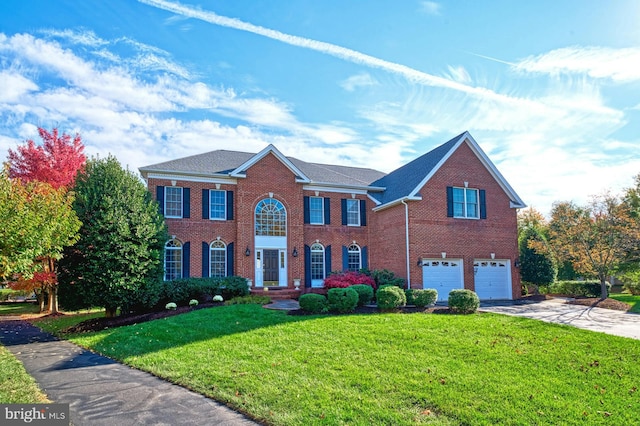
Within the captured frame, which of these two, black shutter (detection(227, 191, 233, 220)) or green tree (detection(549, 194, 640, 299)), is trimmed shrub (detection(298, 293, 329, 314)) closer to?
black shutter (detection(227, 191, 233, 220))

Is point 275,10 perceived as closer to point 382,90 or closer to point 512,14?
point 382,90

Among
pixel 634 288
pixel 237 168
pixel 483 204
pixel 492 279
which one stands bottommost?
pixel 634 288

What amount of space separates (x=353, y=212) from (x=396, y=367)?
16.1 meters

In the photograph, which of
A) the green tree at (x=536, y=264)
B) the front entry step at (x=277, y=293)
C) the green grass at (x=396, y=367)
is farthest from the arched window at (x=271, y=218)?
the green tree at (x=536, y=264)

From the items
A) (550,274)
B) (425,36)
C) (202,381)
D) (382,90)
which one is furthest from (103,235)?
(550,274)

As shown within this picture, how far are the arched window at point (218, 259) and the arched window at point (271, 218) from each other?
1.92m

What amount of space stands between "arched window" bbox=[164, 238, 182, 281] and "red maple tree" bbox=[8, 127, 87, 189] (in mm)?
5232

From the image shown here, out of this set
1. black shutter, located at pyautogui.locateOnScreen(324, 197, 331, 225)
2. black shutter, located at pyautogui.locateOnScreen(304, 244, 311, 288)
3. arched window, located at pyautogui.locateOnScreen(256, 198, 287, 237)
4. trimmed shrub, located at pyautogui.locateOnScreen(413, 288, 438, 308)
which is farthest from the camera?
black shutter, located at pyautogui.locateOnScreen(324, 197, 331, 225)

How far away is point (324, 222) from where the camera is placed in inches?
918

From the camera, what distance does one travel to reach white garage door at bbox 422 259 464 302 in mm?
20000

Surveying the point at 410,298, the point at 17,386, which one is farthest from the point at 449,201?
the point at 17,386

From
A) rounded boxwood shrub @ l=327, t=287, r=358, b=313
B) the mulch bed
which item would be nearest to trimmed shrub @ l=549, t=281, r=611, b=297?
rounded boxwood shrub @ l=327, t=287, r=358, b=313

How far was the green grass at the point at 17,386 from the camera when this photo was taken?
6797mm

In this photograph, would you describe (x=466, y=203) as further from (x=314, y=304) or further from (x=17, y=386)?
(x=17, y=386)
